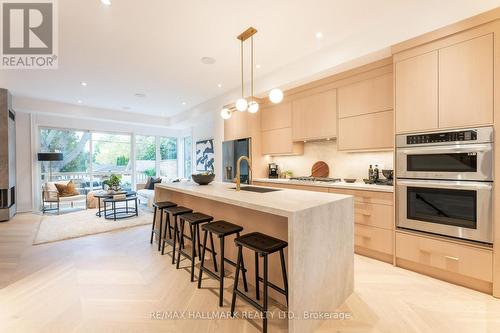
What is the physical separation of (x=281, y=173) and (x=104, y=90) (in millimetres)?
4322

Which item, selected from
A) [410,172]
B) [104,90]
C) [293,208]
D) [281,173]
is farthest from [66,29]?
[410,172]

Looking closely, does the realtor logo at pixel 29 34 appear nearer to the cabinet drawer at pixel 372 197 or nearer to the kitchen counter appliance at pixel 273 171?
the kitchen counter appliance at pixel 273 171

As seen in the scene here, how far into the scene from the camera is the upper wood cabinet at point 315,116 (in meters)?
3.64

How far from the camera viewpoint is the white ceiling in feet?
7.75

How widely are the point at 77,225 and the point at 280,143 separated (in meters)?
4.33

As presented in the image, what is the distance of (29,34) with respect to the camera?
2887 mm

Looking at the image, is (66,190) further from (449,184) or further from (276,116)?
(449,184)

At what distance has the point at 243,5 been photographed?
Answer: 7.79ft

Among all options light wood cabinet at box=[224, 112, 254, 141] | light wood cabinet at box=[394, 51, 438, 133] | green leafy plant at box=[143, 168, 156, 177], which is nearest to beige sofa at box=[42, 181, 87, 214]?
green leafy plant at box=[143, 168, 156, 177]

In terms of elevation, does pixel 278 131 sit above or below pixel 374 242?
above

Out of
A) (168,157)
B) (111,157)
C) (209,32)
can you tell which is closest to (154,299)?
(209,32)

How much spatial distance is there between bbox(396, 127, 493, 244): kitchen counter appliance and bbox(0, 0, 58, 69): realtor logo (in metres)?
4.20

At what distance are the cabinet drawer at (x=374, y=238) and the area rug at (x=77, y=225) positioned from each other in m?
3.97

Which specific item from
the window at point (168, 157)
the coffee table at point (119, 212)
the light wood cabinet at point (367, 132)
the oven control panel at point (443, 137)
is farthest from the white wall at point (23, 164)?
the oven control panel at point (443, 137)
